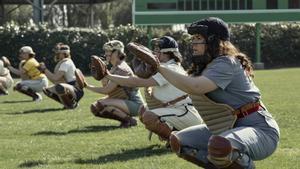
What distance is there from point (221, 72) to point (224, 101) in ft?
1.14

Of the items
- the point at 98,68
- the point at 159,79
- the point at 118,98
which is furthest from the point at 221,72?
the point at 118,98

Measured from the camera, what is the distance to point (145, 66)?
593 centimetres

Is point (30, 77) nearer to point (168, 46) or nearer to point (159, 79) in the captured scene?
point (168, 46)

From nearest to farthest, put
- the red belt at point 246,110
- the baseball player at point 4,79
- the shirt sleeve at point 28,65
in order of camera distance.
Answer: the red belt at point 246,110 < the shirt sleeve at point 28,65 < the baseball player at point 4,79

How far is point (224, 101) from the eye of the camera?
609cm

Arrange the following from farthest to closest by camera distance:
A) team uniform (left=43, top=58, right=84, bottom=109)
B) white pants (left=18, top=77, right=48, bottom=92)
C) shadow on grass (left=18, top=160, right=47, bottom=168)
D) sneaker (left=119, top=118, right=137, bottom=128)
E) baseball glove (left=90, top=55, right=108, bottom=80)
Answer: white pants (left=18, top=77, right=48, bottom=92) → team uniform (left=43, top=58, right=84, bottom=109) → sneaker (left=119, top=118, right=137, bottom=128) → shadow on grass (left=18, top=160, right=47, bottom=168) → baseball glove (left=90, top=55, right=108, bottom=80)

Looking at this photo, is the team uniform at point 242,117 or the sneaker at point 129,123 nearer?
the team uniform at point 242,117

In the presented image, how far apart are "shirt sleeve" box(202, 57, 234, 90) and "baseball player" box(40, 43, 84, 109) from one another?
974 centimetres

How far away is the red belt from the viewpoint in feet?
20.1

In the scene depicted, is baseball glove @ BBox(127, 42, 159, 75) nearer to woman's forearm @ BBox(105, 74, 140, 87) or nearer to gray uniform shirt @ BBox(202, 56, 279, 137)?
gray uniform shirt @ BBox(202, 56, 279, 137)

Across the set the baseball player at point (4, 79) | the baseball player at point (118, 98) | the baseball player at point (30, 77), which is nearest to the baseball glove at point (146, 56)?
the baseball player at point (118, 98)

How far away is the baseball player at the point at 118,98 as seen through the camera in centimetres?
1140

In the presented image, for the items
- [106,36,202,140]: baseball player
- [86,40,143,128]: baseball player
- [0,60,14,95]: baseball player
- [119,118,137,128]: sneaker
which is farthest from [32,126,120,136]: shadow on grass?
[0,60,14,95]: baseball player

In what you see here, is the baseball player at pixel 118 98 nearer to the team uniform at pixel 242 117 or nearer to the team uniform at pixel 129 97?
the team uniform at pixel 129 97
